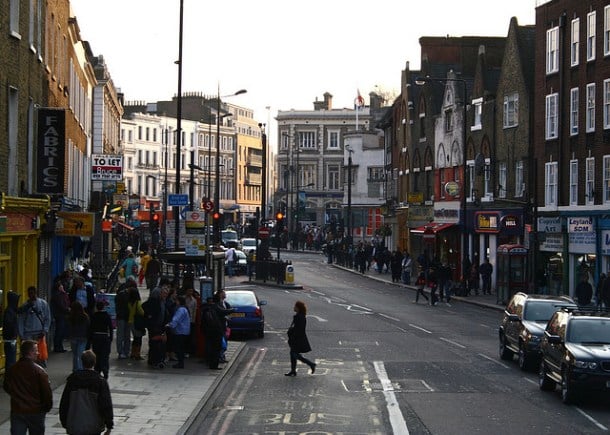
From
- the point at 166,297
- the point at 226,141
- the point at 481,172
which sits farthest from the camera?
the point at 226,141

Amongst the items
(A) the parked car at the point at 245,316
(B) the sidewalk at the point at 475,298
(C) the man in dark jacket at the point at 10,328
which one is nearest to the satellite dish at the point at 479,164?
(B) the sidewalk at the point at 475,298

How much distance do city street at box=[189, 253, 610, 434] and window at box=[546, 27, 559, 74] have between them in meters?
16.6

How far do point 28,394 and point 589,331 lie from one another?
11597 mm

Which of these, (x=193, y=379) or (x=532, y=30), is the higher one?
(x=532, y=30)

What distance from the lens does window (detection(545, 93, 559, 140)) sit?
2057 inches

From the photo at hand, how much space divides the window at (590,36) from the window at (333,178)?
306 feet

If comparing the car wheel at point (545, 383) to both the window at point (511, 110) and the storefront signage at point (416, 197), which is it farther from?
the storefront signage at point (416, 197)

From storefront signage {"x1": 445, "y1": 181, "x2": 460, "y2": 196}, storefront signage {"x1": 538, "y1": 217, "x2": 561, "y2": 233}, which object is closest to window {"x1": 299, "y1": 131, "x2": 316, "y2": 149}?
storefront signage {"x1": 445, "y1": 181, "x2": 460, "y2": 196}

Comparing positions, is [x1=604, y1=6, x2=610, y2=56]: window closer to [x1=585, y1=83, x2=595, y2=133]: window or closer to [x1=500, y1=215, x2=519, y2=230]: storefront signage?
[x1=585, y1=83, x2=595, y2=133]: window

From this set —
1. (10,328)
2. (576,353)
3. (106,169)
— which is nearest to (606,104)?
(106,169)

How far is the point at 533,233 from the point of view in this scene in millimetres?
47562

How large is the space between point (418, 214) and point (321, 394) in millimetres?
52307

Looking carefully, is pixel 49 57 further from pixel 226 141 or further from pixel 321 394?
pixel 226 141

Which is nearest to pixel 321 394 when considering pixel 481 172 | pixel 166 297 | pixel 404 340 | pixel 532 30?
pixel 166 297
